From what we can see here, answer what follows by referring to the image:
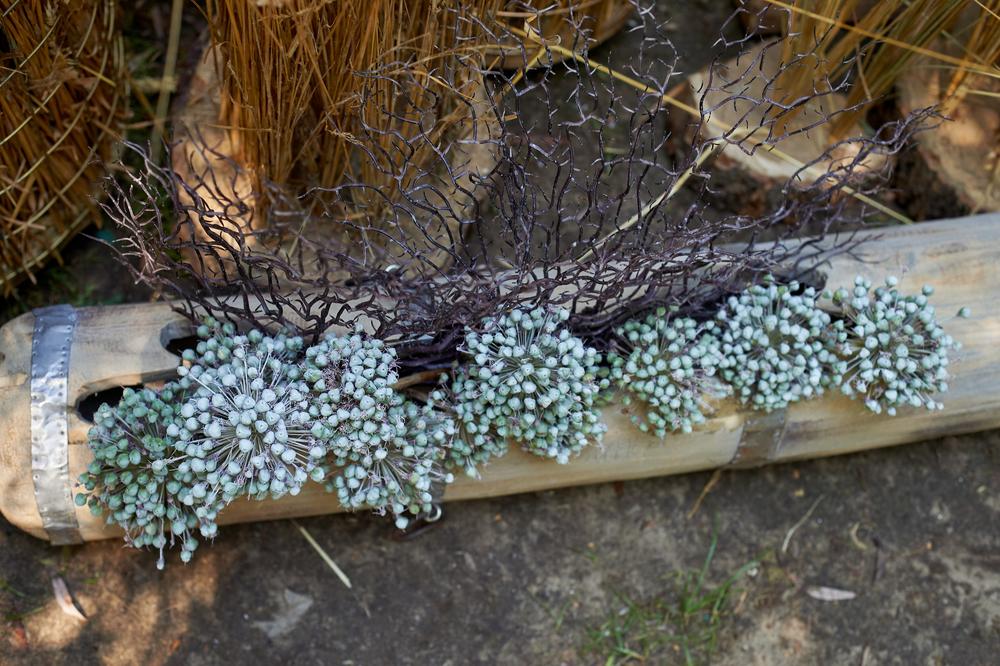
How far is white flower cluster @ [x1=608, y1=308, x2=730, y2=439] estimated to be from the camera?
1610 mm

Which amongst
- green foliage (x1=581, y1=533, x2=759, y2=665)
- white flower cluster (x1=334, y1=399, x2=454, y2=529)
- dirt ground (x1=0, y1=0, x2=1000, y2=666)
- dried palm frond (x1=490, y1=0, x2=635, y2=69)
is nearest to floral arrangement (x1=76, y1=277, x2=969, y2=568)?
white flower cluster (x1=334, y1=399, x2=454, y2=529)

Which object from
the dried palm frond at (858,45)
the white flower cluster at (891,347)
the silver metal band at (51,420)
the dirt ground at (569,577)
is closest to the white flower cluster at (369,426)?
the dirt ground at (569,577)

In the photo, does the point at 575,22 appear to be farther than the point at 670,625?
Yes

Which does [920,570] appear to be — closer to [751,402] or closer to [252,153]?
[751,402]

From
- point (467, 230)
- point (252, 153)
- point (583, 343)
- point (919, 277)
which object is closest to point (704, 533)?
point (583, 343)

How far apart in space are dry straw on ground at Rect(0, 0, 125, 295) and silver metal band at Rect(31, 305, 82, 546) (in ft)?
0.98

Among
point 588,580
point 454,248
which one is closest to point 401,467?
point 454,248

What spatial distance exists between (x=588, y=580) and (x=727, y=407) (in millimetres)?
440

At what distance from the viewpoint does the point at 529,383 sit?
1.52 m

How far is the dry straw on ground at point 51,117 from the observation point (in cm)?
167

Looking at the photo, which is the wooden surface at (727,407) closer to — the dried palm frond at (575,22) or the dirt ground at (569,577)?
the dirt ground at (569,577)

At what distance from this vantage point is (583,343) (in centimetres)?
168

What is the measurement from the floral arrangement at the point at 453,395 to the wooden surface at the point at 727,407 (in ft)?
0.16

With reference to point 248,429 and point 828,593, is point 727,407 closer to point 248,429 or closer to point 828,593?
point 828,593
